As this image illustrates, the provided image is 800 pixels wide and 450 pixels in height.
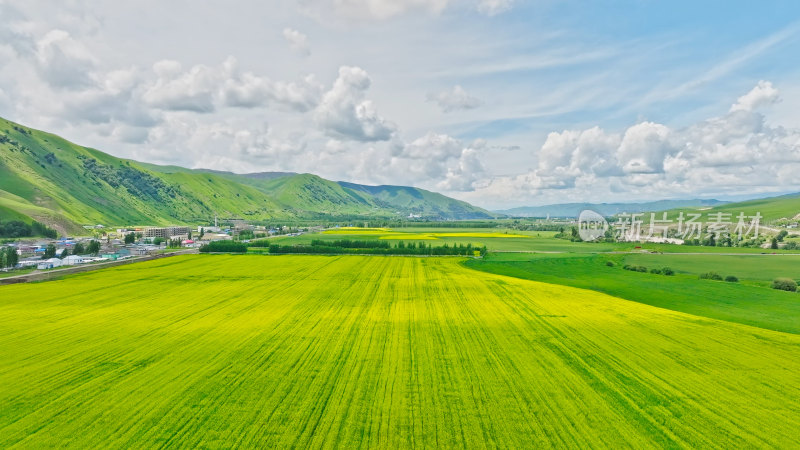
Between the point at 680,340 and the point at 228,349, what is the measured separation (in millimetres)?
40235

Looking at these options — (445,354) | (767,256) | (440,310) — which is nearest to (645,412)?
(445,354)

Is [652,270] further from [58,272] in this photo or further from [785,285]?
[58,272]

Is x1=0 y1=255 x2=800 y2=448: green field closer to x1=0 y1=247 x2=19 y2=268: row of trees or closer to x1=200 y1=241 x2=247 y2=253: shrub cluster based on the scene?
x1=0 y1=247 x2=19 y2=268: row of trees

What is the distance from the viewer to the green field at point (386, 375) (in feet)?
69.1

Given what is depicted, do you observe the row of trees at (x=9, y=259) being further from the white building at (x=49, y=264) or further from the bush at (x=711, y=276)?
the bush at (x=711, y=276)

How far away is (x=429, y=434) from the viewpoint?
68.1ft

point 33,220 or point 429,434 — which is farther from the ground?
point 33,220

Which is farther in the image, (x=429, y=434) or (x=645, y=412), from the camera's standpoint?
(x=645, y=412)

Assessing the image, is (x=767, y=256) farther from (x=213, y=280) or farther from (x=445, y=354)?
(x=213, y=280)

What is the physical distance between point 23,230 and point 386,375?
180497 millimetres

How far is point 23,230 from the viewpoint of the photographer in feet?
489

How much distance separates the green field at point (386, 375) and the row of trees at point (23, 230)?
124707mm

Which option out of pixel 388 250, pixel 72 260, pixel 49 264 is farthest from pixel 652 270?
pixel 72 260

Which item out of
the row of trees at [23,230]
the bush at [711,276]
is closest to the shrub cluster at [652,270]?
the bush at [711,276]
